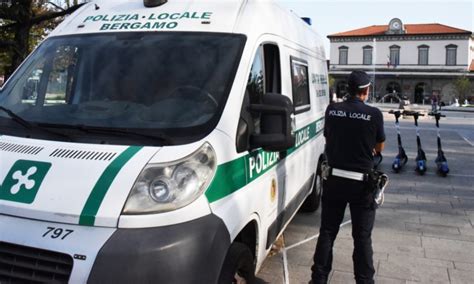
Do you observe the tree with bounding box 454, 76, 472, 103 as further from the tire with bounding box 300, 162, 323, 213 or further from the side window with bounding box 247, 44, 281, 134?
the side window with bounding box 247, 44, 281, 134

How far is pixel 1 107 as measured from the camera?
3.36 metres

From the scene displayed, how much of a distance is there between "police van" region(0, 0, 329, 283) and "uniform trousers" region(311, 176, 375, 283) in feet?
1.33

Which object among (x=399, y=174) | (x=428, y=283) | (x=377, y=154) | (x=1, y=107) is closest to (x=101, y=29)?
(x=1, y=107)

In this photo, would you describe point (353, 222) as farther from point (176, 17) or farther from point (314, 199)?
point (314, 199)

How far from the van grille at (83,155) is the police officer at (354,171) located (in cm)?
192

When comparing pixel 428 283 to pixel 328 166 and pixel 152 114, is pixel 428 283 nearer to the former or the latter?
pixel 328 166

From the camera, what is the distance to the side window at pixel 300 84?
4621 millimetres

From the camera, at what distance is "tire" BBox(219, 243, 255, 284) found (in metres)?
2.77

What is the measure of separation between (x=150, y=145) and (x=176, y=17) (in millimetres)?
1291

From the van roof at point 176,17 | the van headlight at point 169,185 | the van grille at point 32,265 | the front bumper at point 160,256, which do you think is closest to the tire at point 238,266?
the front bumper at point 160,256

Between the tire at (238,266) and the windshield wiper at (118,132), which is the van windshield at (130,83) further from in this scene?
the tire at (238,266)

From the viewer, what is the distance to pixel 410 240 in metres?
5.57

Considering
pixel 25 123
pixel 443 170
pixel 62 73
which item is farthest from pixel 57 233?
pixel 443 170

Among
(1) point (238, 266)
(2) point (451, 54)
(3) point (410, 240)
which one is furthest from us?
(2) point (451, 54)
